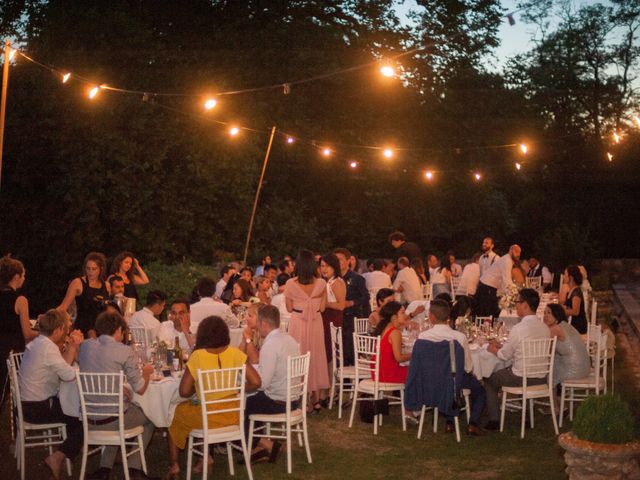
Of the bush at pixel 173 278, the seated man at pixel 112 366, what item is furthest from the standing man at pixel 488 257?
the seated man at pixel 112 366

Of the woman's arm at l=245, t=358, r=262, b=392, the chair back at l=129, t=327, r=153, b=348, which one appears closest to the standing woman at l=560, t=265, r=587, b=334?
the chair back at l=129, t=327, r=153, b=348

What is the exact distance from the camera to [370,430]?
27.9 feet

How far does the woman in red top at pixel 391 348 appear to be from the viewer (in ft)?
27.6

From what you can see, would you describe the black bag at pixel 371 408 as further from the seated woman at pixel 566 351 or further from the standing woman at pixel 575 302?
the standing woman at pixel 575 302

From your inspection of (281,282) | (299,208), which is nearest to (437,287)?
(281,282)

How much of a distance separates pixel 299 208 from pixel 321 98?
3.14 meters

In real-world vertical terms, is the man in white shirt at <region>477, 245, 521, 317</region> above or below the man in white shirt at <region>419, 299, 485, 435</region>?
above

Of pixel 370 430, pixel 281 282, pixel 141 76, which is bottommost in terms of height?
pixel 370 430

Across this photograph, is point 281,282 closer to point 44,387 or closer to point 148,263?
point 44,387

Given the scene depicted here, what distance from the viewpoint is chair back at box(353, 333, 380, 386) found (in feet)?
27.4

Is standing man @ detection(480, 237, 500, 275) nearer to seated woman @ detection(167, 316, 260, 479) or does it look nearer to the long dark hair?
the long dark hair

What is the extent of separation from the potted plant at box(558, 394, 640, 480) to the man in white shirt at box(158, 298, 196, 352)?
12.6ft

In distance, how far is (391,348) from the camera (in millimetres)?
8477

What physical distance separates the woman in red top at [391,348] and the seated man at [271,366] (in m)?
1.47
